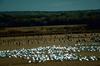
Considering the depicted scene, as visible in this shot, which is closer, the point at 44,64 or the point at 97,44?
the point at 44,64

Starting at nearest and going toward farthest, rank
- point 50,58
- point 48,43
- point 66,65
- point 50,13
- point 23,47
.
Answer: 1. point 66,65
2. point 50,58
3. point 23,47
4. point 48,43
5. point 50,13

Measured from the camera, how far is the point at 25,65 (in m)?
→ 13.9

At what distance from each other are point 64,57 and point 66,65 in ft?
4.92

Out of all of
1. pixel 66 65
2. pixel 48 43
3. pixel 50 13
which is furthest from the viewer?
pixel 50 13

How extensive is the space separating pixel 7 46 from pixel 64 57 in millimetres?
5743

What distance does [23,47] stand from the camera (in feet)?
61.3

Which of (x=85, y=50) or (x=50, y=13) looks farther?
(x=50, y=13)

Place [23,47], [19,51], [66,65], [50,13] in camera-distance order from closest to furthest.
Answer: [66,65] → [19,51] → [23,47] → [50,13]

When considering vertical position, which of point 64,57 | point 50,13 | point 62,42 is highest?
point 64,57

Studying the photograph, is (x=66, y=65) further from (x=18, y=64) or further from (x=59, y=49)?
(x=59, y=49)

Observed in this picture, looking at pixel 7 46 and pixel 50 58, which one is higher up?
pixel 50 58

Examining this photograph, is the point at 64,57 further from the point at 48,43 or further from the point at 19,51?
the point at 48,43

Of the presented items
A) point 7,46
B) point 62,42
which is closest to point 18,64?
point 7,46

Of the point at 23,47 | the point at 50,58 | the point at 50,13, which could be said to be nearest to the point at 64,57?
the point at 50,58
